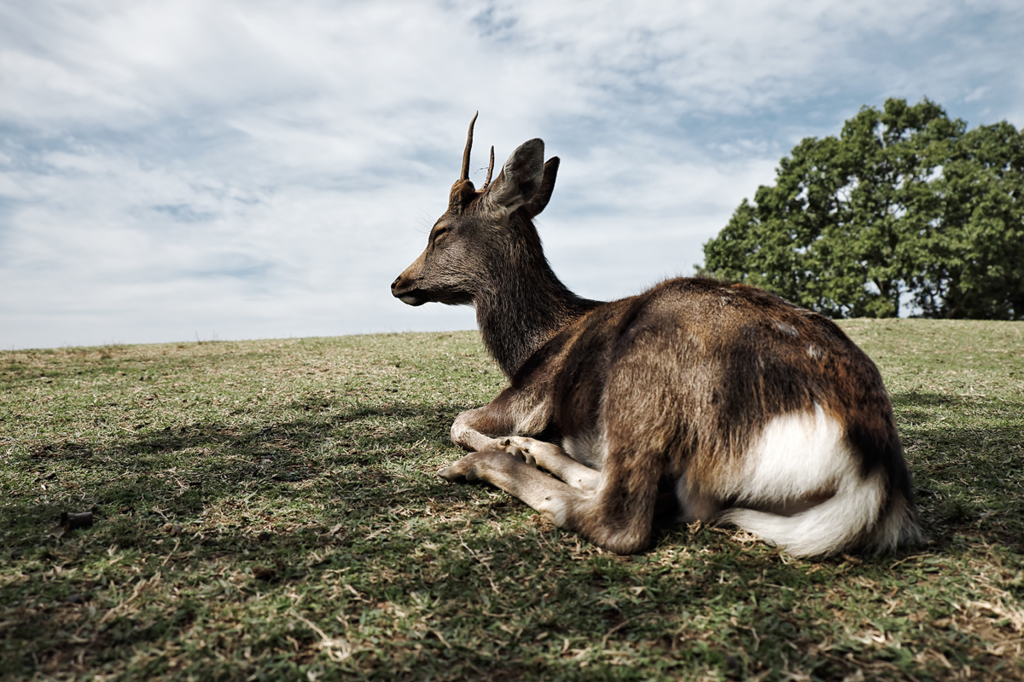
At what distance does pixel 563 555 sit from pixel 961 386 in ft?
23.5

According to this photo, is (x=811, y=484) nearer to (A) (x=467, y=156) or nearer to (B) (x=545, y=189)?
(B) (x=545, y=189)

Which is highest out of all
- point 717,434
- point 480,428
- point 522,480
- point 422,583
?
point 717,434

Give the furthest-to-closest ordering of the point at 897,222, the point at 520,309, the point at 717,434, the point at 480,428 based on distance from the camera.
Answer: the point at 897,222, the point at 520,309, the point at 480,428, the point at 717,434

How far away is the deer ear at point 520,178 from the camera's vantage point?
449 cm

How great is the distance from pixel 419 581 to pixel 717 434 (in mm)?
1449

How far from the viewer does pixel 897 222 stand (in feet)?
82.6

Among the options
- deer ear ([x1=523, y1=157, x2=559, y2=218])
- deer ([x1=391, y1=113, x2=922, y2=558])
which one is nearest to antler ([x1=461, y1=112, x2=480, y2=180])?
deer ear ([x1=523, y1=157, x2=559, y2=218])

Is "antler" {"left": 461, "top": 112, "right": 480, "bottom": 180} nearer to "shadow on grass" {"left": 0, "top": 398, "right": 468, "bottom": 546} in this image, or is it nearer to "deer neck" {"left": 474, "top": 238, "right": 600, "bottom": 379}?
"deer neck" {"left": 474, "top": 238, "right": 600, "bottom": 379}

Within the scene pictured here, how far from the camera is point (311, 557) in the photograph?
2844 mm

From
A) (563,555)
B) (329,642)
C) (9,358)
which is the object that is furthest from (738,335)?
(9,358)

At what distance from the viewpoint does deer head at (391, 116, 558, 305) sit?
15.2 ft

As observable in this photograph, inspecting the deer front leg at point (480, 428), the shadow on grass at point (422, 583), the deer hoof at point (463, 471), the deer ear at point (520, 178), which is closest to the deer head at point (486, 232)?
the deer ear at point (520, 178)

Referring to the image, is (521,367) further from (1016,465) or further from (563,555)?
(1016,465)

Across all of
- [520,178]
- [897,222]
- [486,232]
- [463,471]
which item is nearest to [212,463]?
[463,471]
